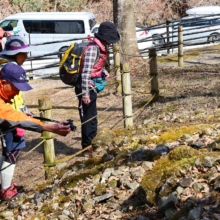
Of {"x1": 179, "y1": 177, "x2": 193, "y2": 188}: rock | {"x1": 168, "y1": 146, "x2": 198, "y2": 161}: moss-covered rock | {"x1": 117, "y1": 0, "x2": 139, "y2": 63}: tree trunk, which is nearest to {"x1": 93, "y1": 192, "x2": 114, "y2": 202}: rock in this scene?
{"x1": 168, "y1": 146, "x2": 198, "y2": 161}: moss-covered rock

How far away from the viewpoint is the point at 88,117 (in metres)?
6.07

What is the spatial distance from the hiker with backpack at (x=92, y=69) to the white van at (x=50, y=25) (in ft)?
47.0

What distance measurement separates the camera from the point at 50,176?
5.34 meters

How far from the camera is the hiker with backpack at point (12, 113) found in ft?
12.1

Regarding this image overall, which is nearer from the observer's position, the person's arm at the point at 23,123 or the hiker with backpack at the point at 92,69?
the person's arm at the point at 23,123

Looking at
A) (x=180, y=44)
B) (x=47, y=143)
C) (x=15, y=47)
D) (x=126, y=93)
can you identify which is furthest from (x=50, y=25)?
(x=15, y=47)

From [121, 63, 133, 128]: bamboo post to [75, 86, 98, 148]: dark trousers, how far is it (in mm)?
641

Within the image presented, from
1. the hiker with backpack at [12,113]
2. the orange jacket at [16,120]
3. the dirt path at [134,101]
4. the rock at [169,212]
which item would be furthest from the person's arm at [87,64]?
the rock at [169,212]

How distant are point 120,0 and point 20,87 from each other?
7.87 meters

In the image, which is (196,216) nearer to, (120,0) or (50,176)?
(50,176)

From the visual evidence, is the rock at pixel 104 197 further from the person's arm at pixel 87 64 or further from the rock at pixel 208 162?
the person's arm at pixel 87 64

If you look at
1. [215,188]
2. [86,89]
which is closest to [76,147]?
[86,89]

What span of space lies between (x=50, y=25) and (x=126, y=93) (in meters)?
14.7

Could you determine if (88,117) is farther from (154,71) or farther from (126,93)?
(154,71)
